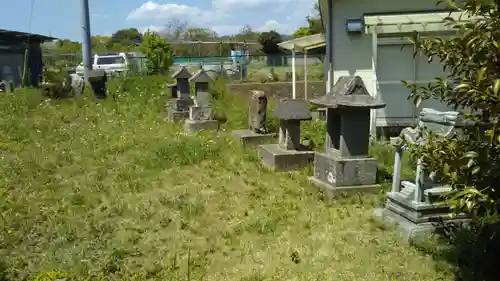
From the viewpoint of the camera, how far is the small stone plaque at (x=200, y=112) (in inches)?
430

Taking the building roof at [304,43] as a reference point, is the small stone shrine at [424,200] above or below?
below

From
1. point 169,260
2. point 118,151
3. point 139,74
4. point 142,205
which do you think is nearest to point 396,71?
point 118,151

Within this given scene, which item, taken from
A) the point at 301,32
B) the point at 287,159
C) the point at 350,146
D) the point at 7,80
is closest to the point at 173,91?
the point at 7,80

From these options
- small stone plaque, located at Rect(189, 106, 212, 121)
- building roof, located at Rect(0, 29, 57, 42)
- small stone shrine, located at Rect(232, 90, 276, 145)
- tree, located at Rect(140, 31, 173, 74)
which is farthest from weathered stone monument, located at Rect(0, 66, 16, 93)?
small stone shrine, located at Rect(232, 90, 276, 145)

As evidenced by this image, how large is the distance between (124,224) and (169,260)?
100 cm

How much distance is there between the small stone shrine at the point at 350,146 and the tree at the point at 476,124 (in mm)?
3127

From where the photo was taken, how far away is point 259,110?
31.0 feet

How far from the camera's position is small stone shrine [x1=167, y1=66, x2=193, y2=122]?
1178cm

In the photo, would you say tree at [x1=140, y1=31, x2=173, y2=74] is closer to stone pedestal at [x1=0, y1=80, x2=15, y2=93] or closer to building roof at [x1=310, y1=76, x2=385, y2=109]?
stone pedestal at [x1=0, y1=80, x2=15, y2=93]

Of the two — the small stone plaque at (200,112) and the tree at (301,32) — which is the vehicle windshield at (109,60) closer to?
the tree at (301,32)

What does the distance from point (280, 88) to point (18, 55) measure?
401 inches

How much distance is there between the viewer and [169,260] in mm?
4953

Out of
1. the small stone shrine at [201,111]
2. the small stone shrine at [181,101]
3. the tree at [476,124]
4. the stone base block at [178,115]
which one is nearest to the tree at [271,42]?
the small stone shrine at [181,101]

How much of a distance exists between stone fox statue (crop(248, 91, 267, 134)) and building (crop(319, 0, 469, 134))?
273cm
